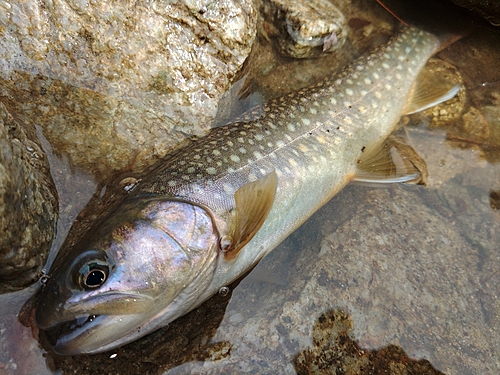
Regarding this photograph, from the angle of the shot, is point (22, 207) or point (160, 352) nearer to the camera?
point (22, 207)

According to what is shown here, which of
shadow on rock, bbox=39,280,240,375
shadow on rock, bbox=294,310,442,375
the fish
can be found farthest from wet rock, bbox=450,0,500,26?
shadow on rock, bbox=39,280,240,375

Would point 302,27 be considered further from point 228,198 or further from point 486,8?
point 228,198

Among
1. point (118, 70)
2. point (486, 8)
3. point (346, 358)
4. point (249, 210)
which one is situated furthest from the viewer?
point (486, 8)

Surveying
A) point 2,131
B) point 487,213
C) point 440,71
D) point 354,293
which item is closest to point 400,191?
point 487,213

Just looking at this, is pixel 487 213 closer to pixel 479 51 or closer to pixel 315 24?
pixel 479 51

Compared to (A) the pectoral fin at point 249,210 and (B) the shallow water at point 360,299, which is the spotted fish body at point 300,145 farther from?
(B) the shallow water at point 360,299

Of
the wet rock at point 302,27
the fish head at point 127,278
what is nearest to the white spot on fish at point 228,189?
the fish head at point 127,278

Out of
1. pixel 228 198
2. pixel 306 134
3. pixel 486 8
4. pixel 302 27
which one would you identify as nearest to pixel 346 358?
pixel 228 198
